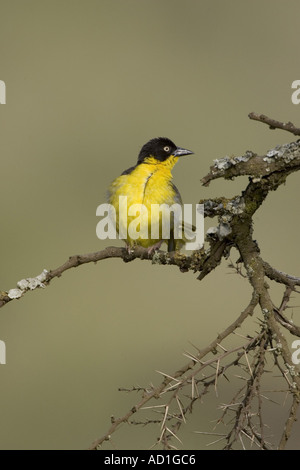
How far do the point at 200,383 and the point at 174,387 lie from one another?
14cm

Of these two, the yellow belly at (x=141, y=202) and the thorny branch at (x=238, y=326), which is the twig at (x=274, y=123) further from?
the yellow belly at (x=141, y=202)

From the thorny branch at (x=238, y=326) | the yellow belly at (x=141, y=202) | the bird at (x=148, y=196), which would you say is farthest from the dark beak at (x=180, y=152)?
the thorny branch at (x=238, y=326)

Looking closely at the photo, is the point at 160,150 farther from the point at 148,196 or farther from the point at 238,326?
the point at 238,326

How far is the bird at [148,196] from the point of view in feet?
12.3

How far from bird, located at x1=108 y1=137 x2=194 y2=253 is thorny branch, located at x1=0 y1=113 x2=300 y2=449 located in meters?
1.09

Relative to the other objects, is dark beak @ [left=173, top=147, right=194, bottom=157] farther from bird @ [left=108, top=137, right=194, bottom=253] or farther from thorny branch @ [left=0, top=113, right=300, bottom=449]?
thorny branch @ [left=0, top=113, right=300, bottom=449]

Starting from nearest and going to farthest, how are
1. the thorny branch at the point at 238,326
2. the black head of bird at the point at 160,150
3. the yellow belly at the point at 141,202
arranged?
the thorny branch at the point at 238,326 → the yellow belly at the point at 141,202 → the black head of bird at the point at 160,150

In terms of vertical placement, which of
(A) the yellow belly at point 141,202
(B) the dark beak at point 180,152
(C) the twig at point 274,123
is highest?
(B) the dark beak at point 180,152

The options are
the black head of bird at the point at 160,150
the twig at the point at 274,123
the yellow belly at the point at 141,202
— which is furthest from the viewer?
the black head of bird at the point at 160,150

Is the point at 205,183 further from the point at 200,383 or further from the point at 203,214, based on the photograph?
the point at 200,383

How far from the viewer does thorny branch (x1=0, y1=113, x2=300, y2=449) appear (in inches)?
87.2

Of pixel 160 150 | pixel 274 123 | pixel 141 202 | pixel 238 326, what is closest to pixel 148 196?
pixel 141 202

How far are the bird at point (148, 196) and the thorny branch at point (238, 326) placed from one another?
109 centimetres
